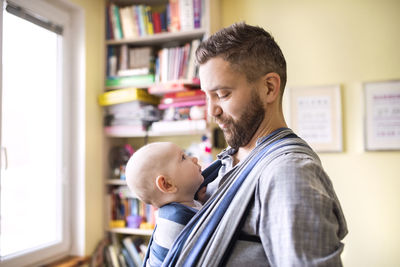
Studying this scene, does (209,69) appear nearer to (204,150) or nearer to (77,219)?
(204,150)

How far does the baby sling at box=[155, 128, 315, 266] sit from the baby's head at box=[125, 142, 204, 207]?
9.1 inches

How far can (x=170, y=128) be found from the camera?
95.9 inches

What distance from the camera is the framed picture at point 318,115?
96.6 inches

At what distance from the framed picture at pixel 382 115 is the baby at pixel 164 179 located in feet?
5.73

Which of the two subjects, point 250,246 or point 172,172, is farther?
point 172,172

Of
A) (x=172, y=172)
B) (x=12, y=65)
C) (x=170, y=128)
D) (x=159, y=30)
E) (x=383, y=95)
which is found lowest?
(x=172, y=172)

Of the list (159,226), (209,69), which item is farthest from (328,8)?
(159,226)

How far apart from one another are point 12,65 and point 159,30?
110cm

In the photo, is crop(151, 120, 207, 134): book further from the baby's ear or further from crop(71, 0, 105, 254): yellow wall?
the baby's ear

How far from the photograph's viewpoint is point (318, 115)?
2506mm

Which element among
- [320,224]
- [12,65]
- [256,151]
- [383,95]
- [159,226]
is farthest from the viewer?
[383,95]

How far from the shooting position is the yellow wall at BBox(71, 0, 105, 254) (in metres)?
2.47

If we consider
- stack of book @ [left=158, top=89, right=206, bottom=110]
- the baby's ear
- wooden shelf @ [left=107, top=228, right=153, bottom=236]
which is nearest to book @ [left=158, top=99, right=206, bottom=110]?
stack of book @ [left=158, top=89, right=206, bottom=110]

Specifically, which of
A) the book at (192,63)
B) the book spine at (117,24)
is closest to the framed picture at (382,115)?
the book at (192,63)
